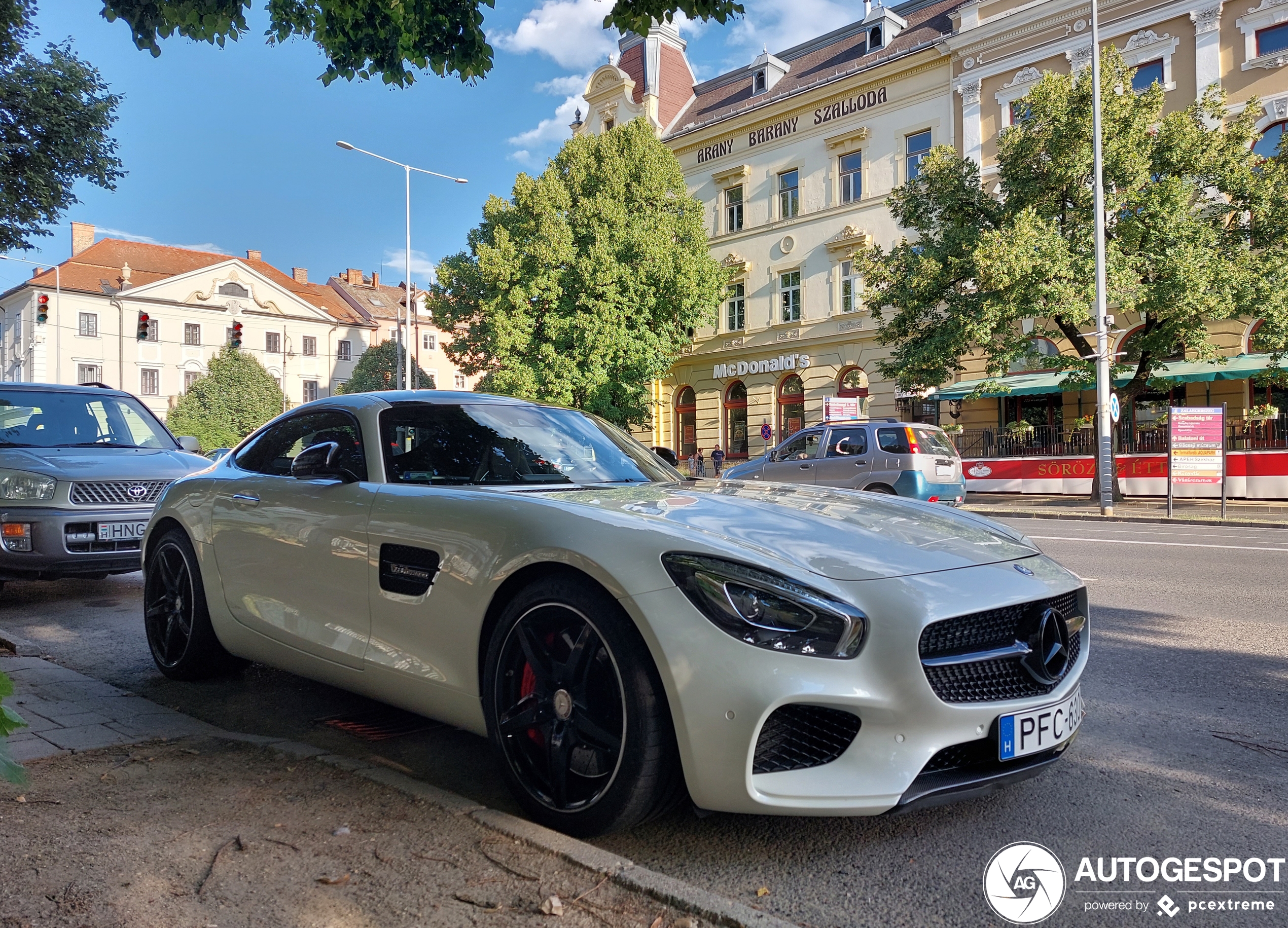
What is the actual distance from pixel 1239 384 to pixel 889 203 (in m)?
9.72

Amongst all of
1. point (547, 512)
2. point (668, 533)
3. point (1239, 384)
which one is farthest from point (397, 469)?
point (1239, 384)

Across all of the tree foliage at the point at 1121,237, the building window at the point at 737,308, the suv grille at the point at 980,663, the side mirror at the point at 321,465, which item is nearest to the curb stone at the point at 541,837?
the suv grille at the point at 980,663

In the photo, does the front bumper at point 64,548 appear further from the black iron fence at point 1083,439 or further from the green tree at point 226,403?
the green tree at point 226,403

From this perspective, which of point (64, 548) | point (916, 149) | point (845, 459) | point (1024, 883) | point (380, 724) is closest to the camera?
point (1024, 883)

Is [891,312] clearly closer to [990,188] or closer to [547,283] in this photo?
[990,188]

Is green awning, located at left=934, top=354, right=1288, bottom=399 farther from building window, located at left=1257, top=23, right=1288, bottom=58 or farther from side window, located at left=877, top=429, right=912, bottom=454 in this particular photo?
side window, located at left=877, top=429, right=912, bottom=454

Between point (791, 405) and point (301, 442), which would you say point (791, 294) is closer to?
point (791, 405)

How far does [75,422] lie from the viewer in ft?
26.0

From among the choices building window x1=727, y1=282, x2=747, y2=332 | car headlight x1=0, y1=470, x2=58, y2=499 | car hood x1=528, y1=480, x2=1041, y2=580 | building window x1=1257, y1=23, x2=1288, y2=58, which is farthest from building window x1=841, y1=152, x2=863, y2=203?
car hood x1=528, y1=480, x2=1041, y2=580

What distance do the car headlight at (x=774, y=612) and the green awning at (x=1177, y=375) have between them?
2100 centimetres

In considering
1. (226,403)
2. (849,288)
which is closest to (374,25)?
(849,288)

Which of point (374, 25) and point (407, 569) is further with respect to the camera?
point (374, 25)

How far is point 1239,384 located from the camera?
2292 cm
